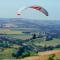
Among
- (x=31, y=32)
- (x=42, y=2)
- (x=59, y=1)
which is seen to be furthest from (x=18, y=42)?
(x=59, y=1)

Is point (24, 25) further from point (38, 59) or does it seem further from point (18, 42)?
point (38, 59)

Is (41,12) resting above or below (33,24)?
above

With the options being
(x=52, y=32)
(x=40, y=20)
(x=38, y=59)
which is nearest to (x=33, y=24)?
(x=40, y=20)

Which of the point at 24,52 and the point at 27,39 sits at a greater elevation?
the point at 27,39

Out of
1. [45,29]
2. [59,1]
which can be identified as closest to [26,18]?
[45,29]

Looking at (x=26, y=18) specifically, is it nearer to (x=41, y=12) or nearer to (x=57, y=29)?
(x=41, y=12)

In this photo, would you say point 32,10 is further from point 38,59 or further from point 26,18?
point 38,59

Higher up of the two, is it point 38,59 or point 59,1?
point 59,1

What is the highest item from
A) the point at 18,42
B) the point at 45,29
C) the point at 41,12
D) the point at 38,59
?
the point at 41,12
